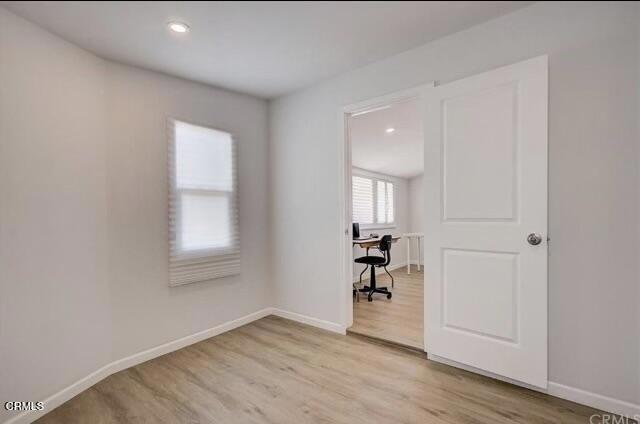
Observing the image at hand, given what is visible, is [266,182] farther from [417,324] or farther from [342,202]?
[417,324]

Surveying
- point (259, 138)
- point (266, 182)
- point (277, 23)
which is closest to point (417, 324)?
point (266, 182)

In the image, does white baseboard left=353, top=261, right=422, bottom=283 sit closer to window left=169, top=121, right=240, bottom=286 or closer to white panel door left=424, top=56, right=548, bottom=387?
window left=169, top=121, right=240, bottom=286

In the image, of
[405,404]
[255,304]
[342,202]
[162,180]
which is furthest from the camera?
[255,304]

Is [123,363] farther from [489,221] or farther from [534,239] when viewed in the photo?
[534,239]

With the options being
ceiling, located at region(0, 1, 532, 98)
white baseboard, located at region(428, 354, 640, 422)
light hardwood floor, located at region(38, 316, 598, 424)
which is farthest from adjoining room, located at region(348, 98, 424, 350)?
white baseboard, located at region(428, 354, 640, 422)

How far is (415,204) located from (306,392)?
6097 mm

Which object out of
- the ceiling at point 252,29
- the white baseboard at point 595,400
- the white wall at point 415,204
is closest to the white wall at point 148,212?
the ceiling at point 252,29

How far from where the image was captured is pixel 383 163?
5941 millimetres

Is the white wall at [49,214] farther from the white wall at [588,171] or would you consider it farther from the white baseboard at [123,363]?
the white wall at [588,171]

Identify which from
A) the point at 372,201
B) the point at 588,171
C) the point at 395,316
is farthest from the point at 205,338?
the point at 372,201

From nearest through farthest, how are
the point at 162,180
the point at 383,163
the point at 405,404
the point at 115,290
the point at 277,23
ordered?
the point at 405,404, the point at 277,23, the point at 115,290, the point at 162,180, the point at 383,163

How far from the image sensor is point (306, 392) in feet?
6.87

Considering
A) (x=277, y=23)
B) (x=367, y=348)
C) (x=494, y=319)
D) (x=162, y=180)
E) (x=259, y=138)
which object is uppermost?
(x=277, y=23)

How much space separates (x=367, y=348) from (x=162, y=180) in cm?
229
